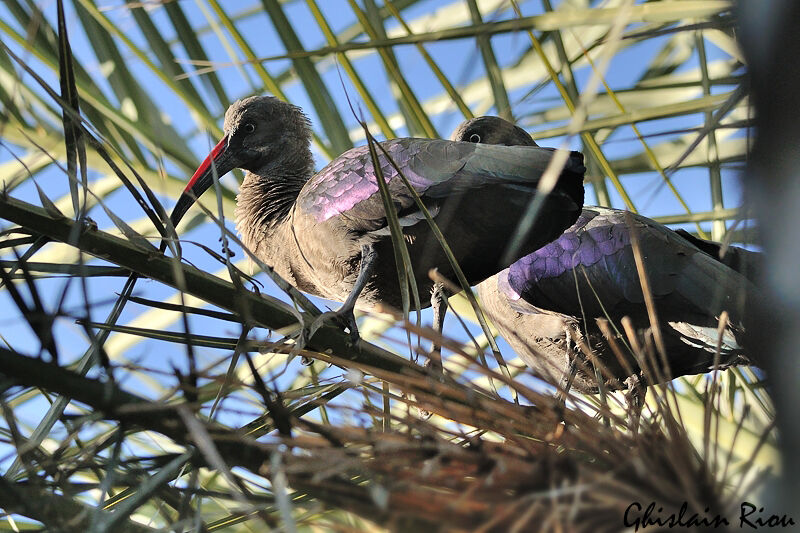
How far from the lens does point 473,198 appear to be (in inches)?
85.6

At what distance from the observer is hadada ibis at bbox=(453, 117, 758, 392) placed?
2.59 meters

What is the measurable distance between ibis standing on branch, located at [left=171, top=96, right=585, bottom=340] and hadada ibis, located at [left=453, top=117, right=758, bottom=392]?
0.33 meters

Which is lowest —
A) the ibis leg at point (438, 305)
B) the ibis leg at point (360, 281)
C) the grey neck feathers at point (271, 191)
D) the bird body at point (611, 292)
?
the bird body at point (611, 292)

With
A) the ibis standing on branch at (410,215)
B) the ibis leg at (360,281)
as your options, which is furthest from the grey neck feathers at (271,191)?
the ibis leg at (360,281)

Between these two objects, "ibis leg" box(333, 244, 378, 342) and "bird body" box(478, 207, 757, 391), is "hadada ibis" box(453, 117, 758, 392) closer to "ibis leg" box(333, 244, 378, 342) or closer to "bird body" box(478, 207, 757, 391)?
"bird body" box(478, 207, 757, 391)

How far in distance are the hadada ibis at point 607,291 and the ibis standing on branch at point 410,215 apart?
330 mm

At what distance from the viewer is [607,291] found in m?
2.74

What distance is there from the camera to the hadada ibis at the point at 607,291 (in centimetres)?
259

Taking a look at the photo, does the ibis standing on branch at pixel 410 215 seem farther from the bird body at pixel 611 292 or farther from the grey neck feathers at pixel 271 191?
the bird body at pixel 611 292

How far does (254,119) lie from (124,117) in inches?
22.1

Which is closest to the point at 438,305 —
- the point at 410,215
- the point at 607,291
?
the point at 410,215

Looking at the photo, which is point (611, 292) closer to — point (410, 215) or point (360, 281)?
point (410, 215)

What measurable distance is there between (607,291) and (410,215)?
850 millimetres

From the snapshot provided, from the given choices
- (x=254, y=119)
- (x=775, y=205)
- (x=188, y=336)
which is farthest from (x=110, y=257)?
(x=254, y=119)
